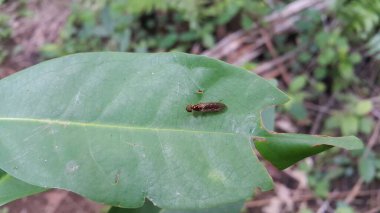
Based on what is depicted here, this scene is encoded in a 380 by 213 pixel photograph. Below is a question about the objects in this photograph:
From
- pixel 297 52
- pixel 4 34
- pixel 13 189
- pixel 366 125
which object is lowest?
pixel 4 34

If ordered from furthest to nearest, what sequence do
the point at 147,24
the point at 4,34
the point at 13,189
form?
1. the point at 4,34
2. the point at 147,24
3. the point at 13,189

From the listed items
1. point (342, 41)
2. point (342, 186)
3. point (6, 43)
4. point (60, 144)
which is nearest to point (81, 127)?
point (60, 144)

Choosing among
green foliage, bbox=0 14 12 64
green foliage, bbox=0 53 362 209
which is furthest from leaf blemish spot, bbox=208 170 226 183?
green foliage, bbox=0 14 12 64

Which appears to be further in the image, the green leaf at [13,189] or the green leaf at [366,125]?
the green leaf at [366,125]

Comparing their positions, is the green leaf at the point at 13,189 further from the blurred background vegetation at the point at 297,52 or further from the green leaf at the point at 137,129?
the blurred background vegetation at the point at 297,52

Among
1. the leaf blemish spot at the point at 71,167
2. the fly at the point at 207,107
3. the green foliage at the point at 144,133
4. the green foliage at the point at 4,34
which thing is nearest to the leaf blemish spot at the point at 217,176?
the green foliage at the point at 144,133

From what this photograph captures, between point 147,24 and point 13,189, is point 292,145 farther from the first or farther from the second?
point 147,24

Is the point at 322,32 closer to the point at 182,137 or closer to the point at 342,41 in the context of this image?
the point at 342,41

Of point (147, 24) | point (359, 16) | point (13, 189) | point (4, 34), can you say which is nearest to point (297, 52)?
point (359, 16)
